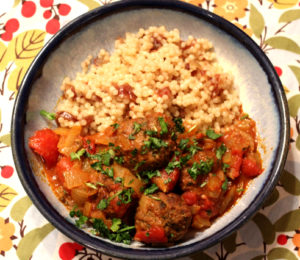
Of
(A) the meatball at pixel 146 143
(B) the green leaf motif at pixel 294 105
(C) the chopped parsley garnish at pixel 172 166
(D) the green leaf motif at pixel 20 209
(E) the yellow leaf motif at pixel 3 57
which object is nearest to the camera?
(A) the meatball at pixel 146 143

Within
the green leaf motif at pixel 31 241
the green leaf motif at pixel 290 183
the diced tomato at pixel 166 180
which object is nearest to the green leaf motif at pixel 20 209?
the green leaf motif at pixel 31 241

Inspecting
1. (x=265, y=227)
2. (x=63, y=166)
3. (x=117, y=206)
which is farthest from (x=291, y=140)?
(x=63, y=166)

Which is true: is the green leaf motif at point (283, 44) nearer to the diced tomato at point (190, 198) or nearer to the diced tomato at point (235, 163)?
the diced tomato at point (235, 163)

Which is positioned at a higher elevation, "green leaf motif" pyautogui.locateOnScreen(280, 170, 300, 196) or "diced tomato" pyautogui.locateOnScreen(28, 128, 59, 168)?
"diced tomato" pyautogui.locateOnScreen(28, 128, 59, 168)

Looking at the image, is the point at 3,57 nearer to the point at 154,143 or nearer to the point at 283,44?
the point at 154,143

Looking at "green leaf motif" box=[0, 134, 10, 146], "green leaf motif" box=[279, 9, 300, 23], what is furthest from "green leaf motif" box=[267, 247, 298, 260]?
"green leaf motif" box=[0, 134, 10, 146]

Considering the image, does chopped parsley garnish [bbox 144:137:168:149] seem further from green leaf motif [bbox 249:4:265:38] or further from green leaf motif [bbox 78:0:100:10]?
green leaf motif [bbox 78:0:100:10]
